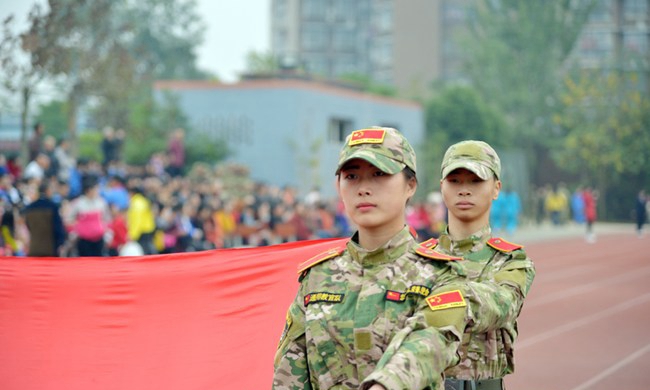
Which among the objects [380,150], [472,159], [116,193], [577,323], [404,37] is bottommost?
[577,323]

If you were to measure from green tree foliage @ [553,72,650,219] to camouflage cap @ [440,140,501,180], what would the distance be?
1704 inches

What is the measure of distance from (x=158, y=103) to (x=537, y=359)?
77.7 feet

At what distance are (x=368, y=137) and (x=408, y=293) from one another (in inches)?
19.3

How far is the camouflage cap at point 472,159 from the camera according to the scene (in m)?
4.82

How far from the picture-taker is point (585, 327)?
15.0 meters

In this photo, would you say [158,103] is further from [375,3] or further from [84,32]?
[375,3]

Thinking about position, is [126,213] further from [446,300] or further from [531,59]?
[531,59]

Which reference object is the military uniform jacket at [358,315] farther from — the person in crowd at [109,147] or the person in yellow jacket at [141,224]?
the person in crowd at [109,147]

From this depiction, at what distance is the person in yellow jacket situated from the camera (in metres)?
14.7

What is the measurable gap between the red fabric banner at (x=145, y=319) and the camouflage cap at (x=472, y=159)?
1816 mm

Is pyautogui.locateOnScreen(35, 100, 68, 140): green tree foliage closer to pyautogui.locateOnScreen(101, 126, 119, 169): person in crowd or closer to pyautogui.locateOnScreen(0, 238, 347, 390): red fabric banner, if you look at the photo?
pyautogui.locateOnScreen(101, 126, 119, 169): person in crowd

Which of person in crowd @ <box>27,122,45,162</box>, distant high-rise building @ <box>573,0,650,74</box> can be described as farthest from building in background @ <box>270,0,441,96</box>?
person in crowd @ <box>27,122,45,162</box>

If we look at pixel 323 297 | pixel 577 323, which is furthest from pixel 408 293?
pixel 577 323

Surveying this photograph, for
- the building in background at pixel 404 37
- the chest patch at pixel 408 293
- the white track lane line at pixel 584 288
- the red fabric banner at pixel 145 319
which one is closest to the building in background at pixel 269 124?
the white track lane line at pixel 584 288
